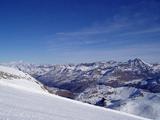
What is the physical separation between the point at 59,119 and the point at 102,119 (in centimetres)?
1089

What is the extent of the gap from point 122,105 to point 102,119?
166 m

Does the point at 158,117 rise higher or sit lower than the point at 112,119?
lower

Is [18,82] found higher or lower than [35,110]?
higher

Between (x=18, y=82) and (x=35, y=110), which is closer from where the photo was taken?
(x=35, y=110)

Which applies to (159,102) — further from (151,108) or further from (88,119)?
(88,119)

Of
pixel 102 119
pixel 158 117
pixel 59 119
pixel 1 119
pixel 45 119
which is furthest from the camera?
pixel 158 117

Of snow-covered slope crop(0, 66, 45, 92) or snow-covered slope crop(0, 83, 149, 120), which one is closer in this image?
snow-covered slope crop(0, 83, 149, 120)

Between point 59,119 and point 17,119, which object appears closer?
point 17,119

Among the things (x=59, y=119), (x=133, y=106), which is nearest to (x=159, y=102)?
(x=133, y=106)

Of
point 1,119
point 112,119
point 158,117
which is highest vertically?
point 1,119

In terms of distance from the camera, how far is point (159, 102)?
19750cm

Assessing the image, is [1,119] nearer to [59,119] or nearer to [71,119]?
[59,119]

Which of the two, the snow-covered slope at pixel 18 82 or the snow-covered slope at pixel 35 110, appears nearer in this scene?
the snow-covered slope at pixel 35 110

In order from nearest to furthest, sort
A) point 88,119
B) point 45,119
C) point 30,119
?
point 30,119, point 45,119, point 88,119
